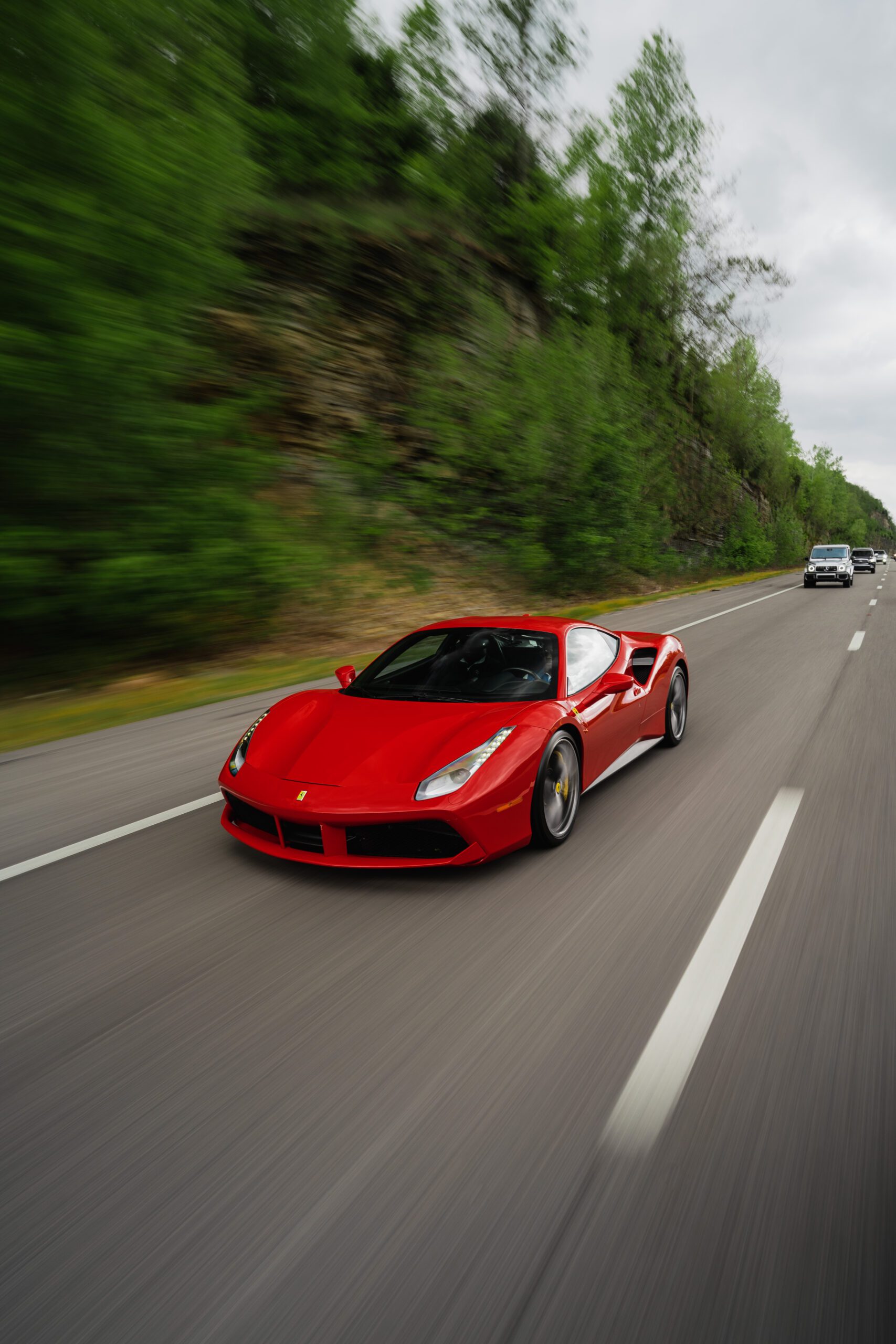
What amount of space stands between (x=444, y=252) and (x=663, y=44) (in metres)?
14.8

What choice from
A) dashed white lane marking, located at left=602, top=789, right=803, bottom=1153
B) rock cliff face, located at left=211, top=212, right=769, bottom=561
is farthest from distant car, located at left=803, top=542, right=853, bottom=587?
dashed white lane marking, located at left=602, top=789, right=803, bottom=1153

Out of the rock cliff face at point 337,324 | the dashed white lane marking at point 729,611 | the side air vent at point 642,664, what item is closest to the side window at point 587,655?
the side air vent at point 642,664

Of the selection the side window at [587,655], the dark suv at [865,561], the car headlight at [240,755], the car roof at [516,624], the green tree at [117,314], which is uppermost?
the green tree at [117,314]

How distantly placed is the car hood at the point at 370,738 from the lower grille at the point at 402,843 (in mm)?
204

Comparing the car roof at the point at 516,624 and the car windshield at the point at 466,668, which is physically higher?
the car roof at the point at 516,624

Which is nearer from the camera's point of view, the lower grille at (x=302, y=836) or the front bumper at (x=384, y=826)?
the front bumper at (x=384, y=826)

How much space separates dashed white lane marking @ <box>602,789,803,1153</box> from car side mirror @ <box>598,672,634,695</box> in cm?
119

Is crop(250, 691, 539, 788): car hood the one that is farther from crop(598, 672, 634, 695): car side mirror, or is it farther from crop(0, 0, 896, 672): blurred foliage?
crop(0, 0, 896, 672): blurred foliage

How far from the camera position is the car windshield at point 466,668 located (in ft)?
15.3

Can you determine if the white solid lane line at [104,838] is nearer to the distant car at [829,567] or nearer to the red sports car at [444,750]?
the red sports car at [444,750]

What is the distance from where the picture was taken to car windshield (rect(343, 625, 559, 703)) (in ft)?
15.3

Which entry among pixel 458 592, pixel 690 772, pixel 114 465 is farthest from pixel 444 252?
pixel 690 772

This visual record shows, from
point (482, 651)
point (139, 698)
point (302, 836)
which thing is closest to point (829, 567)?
point (139, 698)

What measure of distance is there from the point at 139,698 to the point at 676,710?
5571 millimetres
